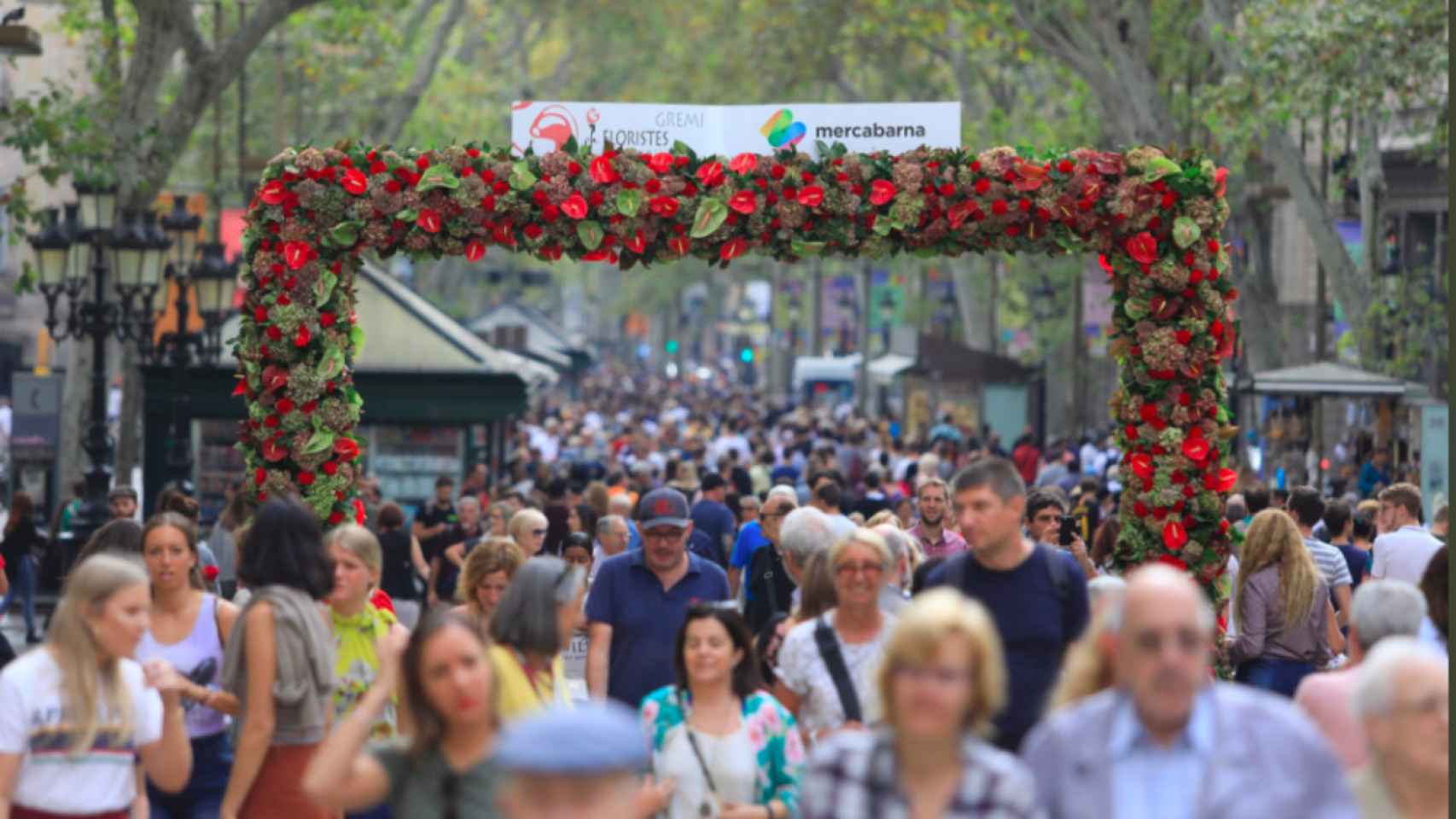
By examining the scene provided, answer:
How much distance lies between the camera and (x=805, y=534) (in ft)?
31.6

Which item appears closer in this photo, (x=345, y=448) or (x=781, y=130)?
(x=345, y=448)

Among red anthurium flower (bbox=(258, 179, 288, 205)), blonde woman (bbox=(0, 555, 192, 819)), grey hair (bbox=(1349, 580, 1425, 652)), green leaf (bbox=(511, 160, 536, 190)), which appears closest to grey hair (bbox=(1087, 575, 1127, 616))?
grey hair (bbox=(1349, 580, 1425, 652))

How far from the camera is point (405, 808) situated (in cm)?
571

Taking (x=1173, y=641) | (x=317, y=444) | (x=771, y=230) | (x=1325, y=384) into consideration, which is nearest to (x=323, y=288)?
(x=317, y=444)

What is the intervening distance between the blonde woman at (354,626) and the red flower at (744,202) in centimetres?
475

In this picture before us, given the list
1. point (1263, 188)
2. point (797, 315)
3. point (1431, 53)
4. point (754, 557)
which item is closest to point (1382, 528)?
point (754, 557)

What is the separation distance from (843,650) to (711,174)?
536 centimetres

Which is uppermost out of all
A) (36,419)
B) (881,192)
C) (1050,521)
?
(881,192)

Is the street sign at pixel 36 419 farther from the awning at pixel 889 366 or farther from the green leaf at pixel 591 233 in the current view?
the awning at pixel 889 366

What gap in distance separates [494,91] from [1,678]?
44.6m

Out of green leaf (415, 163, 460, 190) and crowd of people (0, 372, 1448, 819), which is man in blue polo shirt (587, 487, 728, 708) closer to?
crowd of people (0, 372, 1448, 819)

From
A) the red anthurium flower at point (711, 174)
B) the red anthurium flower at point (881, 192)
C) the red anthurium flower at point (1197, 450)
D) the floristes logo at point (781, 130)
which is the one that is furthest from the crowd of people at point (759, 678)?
the floristes logo at point (781, 130)

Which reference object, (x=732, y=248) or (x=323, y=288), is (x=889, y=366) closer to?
(x=732, y=248)

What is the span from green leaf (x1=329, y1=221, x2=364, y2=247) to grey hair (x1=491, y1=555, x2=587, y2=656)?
18.6 feet
